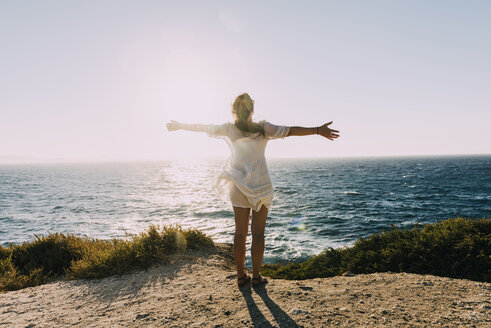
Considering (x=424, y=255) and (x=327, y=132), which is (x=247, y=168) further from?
(x=424, y=255)

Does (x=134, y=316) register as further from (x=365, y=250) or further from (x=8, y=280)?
(x=365, y=250)

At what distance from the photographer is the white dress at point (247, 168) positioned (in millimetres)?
3547

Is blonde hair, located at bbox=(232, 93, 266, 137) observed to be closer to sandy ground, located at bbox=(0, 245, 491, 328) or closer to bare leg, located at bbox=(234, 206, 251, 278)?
bare leg, located at bbox=(234, 206, 251, 278)

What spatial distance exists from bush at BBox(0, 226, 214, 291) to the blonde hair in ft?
13.3

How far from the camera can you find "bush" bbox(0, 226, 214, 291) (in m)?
5.52

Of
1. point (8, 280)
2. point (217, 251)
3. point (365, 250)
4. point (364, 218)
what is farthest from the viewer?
point (364, 218)

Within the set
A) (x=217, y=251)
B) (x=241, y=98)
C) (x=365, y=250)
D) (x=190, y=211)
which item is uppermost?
(x=241, y=98)

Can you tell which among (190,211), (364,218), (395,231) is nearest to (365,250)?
(395,231)

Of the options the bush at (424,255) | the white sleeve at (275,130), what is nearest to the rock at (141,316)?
the white sleeve at (275,130)

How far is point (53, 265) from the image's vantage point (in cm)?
636

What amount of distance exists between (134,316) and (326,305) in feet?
8.59

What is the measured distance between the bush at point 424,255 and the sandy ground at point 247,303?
25.4 inches

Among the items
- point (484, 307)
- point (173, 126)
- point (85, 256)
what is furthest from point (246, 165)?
point (85, 256)

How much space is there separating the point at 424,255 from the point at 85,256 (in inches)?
290
